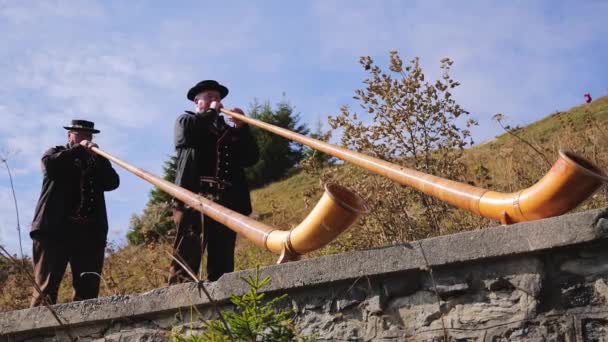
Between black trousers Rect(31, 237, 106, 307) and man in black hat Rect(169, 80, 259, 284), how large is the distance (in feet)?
2.56

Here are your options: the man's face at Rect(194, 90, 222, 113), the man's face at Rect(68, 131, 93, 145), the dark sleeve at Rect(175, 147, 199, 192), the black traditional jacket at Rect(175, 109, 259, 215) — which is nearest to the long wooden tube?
the black traditional jacket at Rect(175, 109, 259, 215)

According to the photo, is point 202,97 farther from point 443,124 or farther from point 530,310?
point 530,310

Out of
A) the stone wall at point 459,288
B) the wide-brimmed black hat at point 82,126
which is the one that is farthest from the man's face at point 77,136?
the stone wall at point 459,288

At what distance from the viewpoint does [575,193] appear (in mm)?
2666

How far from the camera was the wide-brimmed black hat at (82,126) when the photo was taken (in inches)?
223

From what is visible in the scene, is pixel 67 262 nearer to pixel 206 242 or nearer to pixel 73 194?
pixel 73 194

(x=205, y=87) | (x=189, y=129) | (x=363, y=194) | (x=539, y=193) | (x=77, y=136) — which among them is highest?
(x=205, y=87)

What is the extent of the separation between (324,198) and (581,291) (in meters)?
1.11

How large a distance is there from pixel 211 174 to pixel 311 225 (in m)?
1.81

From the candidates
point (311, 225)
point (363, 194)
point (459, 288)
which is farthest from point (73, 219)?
point (459, 288)

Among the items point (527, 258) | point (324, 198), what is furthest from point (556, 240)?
point (324, 198)

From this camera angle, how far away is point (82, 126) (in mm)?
5703

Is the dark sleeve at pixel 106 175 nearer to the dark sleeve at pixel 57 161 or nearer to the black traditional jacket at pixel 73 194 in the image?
the black traditional jacket at pixel 73 194

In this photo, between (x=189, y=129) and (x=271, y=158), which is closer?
(x=189, y=129)
